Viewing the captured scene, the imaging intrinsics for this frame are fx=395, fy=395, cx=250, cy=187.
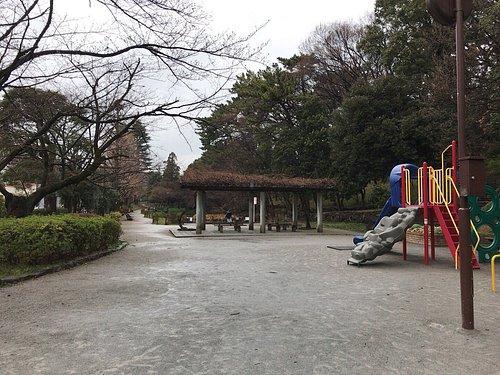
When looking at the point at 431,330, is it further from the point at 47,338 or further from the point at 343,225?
the point at 343,225

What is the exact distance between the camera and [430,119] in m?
18.6

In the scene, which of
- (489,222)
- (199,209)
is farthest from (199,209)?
(489,222)

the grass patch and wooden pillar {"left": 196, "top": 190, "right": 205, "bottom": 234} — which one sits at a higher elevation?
wooden pillar {"left": 196, "top": 190, "right": 205, "bottom": 234}

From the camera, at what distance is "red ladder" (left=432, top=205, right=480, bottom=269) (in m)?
8.73

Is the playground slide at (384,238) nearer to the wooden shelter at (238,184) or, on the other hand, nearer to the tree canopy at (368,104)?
the tree canopy at (368,104)

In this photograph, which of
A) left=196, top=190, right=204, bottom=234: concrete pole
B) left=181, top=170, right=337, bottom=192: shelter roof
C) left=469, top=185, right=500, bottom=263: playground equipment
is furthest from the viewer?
left=196, top=190, right=204, bottom=234: concrete pole

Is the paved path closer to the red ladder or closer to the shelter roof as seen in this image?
the red ladder

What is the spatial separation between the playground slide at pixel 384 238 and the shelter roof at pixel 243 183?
1017cm

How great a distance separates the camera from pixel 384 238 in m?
9.19

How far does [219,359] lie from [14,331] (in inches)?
95.7

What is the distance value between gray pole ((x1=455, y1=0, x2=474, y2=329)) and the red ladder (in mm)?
4905

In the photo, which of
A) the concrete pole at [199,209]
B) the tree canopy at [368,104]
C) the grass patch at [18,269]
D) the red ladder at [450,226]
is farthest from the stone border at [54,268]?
the red ladder at [450,226]

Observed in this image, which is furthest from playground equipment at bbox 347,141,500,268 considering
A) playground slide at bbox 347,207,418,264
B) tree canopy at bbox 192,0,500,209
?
tree canopy at bbox 192,0,500,209

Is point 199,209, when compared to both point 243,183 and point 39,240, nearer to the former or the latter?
point 243,183
